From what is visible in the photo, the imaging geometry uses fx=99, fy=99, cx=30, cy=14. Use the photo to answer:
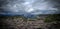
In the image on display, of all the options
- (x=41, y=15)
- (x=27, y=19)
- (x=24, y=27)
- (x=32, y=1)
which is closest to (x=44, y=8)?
(x=41, y=15)

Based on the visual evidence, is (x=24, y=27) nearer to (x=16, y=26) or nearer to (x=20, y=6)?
(x=16, y=26)

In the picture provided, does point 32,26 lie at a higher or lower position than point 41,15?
lower

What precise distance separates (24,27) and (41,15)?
0.39 meters

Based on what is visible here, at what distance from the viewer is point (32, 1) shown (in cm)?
184

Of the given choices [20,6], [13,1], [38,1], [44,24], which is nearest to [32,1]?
[38,1]

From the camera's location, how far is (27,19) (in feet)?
6.11

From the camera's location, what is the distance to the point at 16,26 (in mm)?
1880

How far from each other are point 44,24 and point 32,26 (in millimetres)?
226

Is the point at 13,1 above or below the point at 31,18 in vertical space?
above

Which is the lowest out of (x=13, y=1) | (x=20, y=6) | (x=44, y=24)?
(x=44, y=24)

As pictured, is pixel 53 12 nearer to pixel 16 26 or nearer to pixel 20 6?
pixel 20 6

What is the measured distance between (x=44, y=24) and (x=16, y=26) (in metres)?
0.53

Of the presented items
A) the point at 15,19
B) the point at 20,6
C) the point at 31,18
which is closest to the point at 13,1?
the point at 20,6

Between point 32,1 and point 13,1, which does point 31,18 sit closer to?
point 32,1
